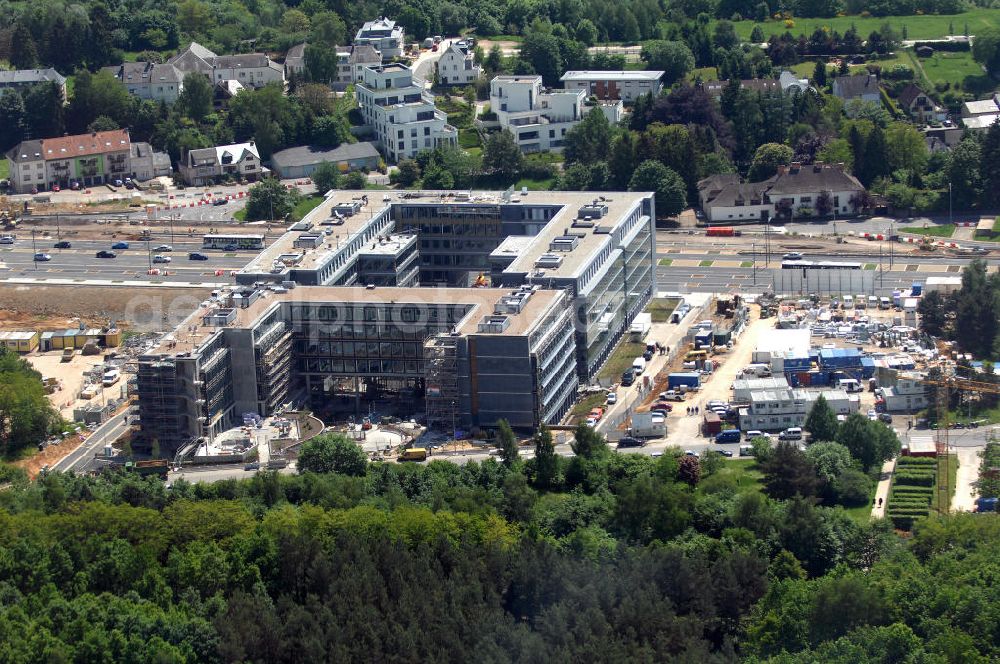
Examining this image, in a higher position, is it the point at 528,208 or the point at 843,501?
the point at 528,208

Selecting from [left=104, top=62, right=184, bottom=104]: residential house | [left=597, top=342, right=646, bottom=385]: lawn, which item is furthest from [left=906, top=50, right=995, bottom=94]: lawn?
[left=597, top=342, right=646, bottom=385]: lawn

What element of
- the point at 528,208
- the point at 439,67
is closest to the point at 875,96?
the point at 439,67

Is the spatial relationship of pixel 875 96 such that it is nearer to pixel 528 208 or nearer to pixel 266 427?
pixel 528 208

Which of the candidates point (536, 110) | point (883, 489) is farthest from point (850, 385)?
point (536, 110)

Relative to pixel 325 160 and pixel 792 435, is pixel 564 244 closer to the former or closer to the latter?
pixel 792 435

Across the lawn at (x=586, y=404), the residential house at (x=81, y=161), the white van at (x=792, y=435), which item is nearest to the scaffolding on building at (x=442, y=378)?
the lawn at (x=586, y=404)

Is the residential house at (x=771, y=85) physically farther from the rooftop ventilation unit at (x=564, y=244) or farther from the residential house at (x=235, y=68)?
the rooftop ventilation unit at (x=564, y=244)

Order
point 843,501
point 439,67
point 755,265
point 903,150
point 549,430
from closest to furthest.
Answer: point 843,501 < point 549,430 < point 755,265 < point 903,150 < point 439,67
